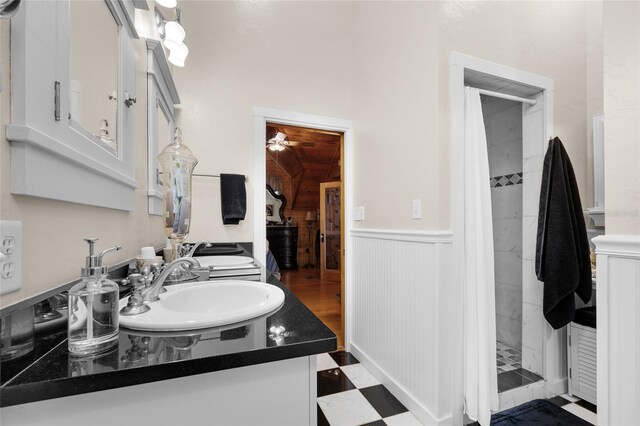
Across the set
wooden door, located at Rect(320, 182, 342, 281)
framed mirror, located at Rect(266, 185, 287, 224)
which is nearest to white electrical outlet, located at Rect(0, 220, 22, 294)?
wooden door, located at Rect(320, 182, 342, 281)

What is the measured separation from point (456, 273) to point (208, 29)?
260 cm

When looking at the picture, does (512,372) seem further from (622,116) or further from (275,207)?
(275,207)

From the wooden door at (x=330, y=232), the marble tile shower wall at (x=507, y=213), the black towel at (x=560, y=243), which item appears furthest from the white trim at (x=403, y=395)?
the wooden door at (x=330, y=232)

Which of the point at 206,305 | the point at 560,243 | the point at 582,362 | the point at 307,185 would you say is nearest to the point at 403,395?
the point at 582,362

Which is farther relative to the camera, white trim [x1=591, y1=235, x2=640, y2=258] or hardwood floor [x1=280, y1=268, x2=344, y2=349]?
hardwood floor [x1=280, y1=268, x2=344, y2=349]

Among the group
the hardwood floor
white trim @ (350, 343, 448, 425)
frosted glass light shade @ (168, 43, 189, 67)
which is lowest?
the hardwood floor

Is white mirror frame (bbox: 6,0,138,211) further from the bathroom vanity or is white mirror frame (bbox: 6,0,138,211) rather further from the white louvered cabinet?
the white louvered cabinet

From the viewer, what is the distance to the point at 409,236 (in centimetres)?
178

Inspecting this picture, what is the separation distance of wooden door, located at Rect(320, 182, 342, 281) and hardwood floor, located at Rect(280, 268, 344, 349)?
0.31 m

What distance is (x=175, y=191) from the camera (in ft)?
4.20

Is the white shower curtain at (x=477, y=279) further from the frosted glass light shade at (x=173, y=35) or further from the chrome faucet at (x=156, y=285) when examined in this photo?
the frosted glass light shade at (x=173, y=35)

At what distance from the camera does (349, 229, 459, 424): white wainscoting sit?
1.57m

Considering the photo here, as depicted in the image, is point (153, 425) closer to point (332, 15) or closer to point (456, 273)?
point (456, 273)

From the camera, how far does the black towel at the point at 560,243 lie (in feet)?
5.57
